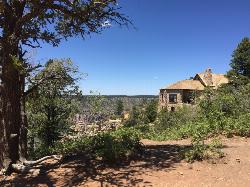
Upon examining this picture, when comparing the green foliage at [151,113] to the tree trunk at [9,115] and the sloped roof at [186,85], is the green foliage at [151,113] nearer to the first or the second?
the sloped roof at [186,85]

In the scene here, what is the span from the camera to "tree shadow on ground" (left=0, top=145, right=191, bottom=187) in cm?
827

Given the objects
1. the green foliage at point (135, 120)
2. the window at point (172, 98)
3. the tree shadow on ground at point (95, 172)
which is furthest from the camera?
the window at point (172, 98)

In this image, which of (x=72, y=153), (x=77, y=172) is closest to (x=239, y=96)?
(x=72, y=153)

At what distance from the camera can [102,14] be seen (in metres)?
10.4

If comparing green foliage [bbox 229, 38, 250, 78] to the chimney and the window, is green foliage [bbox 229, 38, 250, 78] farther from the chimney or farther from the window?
the window

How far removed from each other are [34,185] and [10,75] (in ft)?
10.4

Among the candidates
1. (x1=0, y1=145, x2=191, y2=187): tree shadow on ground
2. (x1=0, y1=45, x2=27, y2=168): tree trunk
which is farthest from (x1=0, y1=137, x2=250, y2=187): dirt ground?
(x1=0, y1=45, x2=27, y2=168): tree trunk

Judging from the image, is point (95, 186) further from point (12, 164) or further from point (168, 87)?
point (168, 87)

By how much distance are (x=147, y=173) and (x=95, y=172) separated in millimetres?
1323

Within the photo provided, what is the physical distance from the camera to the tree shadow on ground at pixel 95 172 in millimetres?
8266

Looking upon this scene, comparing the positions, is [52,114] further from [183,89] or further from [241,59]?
[241,59]

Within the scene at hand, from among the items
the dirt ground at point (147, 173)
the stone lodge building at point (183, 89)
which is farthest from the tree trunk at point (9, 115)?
the stone lodge building at point (183, 89)

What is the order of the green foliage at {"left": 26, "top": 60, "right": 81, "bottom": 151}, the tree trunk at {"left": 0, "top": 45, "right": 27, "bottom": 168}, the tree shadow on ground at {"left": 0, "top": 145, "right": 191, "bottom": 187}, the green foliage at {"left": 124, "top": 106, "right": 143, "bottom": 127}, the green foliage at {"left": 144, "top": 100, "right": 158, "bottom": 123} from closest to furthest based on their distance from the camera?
the tree shadow on ground at {"left": 0, "top": 145, "right": 191, "bottom": 187}
the tree trunk at {"left": 0, "top": 45, "right": 27, "bottom": 168}
the green foliage at {"left": 26, "top": 60, "right": 81, "bottom": 151}
the green foliage at {"left": 124, "top": 106, "right": 143, "bottom": 127}
the green foliage at {"left": 144, "top": 100, "right": 158, "bottom": 123}

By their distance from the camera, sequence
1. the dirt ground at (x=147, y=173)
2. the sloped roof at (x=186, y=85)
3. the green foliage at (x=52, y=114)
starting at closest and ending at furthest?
the dirt ground at (x=147, y=173), the green foliage at (x=52, y=114), the sloped roof at (x=186, y=85)
